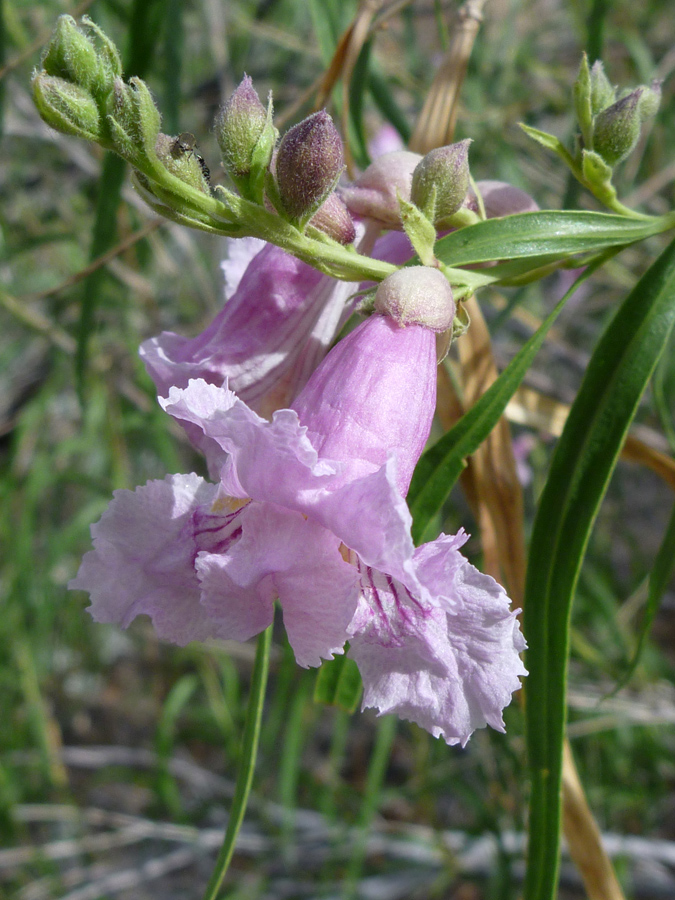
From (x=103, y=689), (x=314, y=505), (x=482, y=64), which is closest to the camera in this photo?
(x=314, y=505)

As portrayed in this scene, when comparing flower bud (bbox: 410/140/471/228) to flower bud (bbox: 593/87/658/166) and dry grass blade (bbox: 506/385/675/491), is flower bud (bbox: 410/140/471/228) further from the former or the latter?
dry grass blade (bbox: 506/385/675/491)

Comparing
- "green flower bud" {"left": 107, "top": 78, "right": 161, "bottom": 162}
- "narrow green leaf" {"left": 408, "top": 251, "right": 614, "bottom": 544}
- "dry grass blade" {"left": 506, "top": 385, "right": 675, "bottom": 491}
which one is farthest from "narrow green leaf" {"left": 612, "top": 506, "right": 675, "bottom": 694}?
"green flower bud" {"left": 107, "top": 78, "right": 161, "bottom": 162}

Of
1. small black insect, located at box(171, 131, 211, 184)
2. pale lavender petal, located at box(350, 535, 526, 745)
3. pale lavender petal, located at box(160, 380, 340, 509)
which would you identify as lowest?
pale lavender petal, located at box(350, 535, 526, 745)

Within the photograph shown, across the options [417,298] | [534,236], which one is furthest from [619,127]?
[417,298]

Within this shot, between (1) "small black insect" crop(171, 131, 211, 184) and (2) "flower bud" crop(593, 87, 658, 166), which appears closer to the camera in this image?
(1) "small black insect" crop(171, 131, 211, 184)

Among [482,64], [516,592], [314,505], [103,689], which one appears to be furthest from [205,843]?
[482,64]

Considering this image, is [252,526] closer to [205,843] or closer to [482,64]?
[205,843]

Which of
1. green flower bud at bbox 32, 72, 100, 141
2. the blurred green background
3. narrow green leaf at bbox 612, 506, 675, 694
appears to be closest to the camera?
green flower bud at bbox 32, 72, 100, 141
